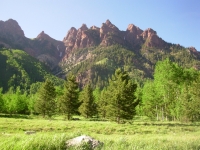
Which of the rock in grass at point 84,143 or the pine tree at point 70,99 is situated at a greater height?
the pine tree at point 70,99

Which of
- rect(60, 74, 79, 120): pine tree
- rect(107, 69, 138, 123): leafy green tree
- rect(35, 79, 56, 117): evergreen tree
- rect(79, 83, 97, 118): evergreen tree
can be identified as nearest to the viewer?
rect(107, 69, 138, 123): leafy green tree

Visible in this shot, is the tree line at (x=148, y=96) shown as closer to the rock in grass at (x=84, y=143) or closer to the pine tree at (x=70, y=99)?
the pine tree at (x=70, y=99)

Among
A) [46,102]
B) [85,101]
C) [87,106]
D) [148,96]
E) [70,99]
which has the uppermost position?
[148,96]

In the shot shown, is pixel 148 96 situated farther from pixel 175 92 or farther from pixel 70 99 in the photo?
pixel 70 99

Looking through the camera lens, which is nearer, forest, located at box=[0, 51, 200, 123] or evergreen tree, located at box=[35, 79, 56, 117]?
forest, located at box=[0, 51, 200, 123]

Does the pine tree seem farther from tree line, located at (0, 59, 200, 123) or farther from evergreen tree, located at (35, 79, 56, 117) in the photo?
evergreen tree, located at (35, 79, 56, 117)

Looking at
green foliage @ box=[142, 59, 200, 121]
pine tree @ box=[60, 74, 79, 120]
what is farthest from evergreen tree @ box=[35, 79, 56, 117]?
green foliage @ box=[142, 59, 200, 121]

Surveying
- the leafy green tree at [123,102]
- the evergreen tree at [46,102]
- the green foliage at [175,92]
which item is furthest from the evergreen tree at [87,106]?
the leafy green tree at [123,102]

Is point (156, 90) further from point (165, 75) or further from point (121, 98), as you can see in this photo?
point (121, 98)

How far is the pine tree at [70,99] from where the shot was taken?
1759 inches

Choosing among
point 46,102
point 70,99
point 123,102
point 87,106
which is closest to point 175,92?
point 123,102

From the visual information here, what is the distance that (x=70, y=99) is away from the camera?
149ft

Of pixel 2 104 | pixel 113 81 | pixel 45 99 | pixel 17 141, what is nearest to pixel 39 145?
pixel 17 141

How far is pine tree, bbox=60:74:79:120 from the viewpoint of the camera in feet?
147
